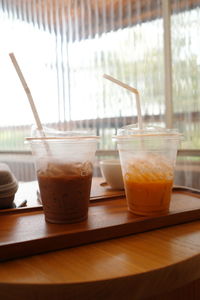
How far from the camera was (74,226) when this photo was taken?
25.3 inches

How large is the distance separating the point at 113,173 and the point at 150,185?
0.35 m

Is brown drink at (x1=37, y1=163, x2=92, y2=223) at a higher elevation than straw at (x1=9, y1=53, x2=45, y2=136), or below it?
below

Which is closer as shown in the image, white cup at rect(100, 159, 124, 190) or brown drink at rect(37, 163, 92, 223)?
→ brown drink at rect(37, 163, 92, 223)

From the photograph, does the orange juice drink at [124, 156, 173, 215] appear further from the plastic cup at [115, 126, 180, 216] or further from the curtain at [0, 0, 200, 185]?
the curtain at [0, 0, 200, 185]

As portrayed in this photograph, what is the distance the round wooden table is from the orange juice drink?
12 centimetres

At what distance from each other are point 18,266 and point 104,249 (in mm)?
160

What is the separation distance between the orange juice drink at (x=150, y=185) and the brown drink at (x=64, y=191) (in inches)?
4.9

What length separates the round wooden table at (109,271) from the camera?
1.46 ft

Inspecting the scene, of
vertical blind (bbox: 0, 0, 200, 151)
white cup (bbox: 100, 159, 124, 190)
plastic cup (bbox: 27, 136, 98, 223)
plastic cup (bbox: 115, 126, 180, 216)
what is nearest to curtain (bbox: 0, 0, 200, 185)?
vertical blind (bbox: 0, 0, 200, 151)

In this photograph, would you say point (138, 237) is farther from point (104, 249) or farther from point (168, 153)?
point (168, 153)

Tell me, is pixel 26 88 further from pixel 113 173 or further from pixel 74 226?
pixel 113 173

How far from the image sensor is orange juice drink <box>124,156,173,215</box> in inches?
28.4

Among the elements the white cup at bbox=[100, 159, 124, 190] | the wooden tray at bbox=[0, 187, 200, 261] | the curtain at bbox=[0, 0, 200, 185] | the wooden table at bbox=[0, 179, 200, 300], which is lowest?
the wooden table at bbox=[0, 179, 200, 300]

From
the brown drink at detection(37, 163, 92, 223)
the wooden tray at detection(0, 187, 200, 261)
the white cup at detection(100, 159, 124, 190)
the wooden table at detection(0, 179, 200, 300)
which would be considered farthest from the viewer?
the white cup at detection(100, 159, 124, 190)
